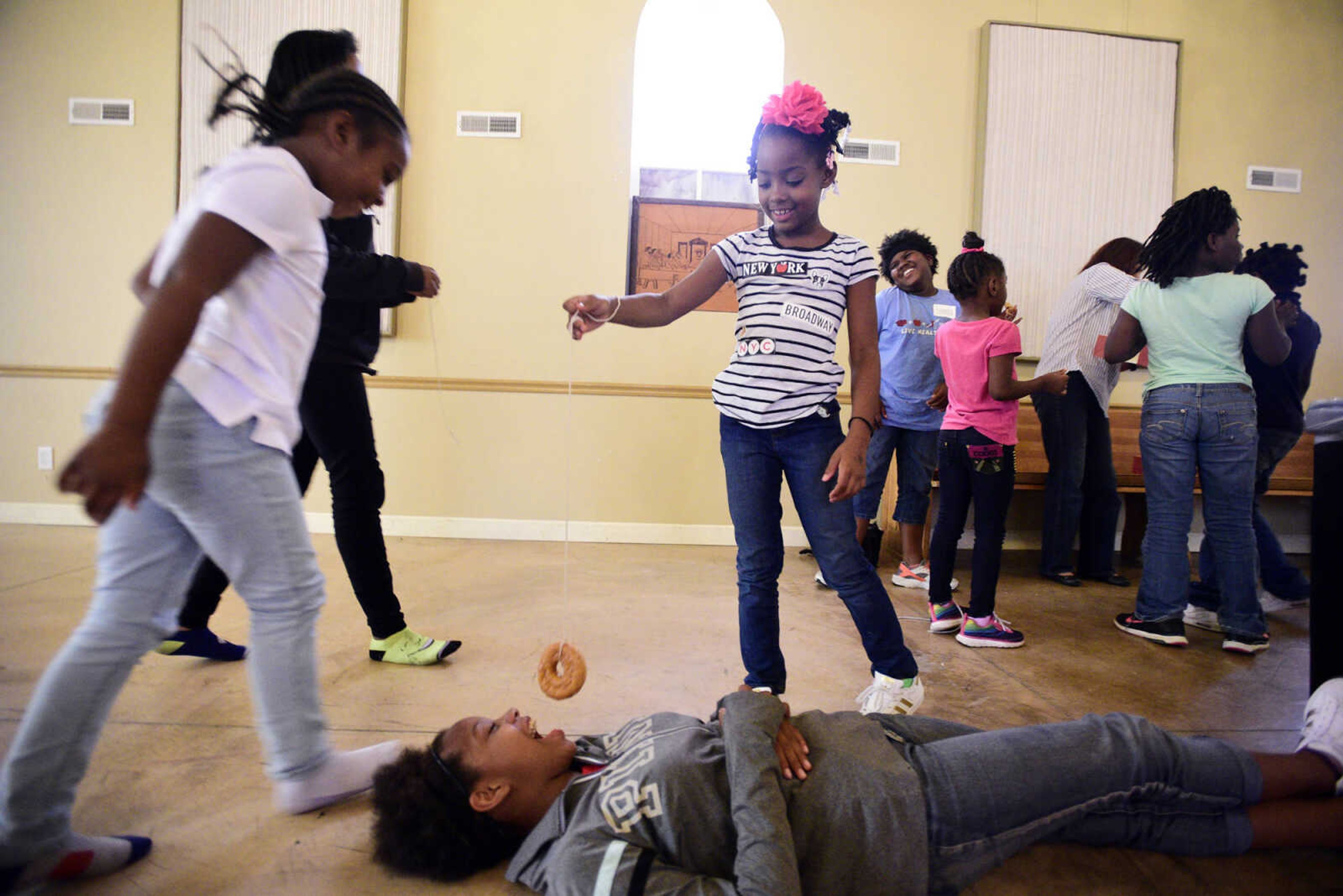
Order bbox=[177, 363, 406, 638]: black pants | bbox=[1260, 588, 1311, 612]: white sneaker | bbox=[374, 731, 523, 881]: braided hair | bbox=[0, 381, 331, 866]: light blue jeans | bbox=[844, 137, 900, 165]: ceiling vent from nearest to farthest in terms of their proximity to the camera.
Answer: bbox=[0, 381, 331, 866]: light blue jeans → bbox=[374, 731, 523, 881]: braided hair → bbox=[177, 363, 406, 638]: black pants → bbox=[1260, 588, 1311, 612]: white sneaker → bbox=[844, 137, 900, 165]: ceiling vent

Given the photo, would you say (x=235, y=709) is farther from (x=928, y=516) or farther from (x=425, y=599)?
(x=928, y=516)

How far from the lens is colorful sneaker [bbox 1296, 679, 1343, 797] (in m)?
1.31

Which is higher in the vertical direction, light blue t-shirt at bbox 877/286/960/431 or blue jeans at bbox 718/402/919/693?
light blue t-shirt at bbox 877/286/960/431

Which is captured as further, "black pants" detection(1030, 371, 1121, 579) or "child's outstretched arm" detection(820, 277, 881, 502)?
"black pants" detection(1030, 371, 1121, 579)

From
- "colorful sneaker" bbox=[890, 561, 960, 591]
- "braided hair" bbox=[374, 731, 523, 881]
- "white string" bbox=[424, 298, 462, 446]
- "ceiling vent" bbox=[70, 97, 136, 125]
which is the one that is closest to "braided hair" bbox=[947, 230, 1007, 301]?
"colorful sneaker" bbox=[890, 561, 960, 591]

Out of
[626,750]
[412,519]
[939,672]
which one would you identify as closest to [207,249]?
[626,750]

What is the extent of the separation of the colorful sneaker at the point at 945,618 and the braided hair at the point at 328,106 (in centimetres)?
229

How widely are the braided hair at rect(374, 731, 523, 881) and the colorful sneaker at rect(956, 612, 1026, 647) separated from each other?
1830 mm

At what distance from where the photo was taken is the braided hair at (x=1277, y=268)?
282 centimetres

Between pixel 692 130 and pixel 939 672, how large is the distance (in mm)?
3304

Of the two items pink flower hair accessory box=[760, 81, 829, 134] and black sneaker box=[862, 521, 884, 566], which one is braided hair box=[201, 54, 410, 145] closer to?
pink flower hair accessory box=[760, 81, 829, 134]

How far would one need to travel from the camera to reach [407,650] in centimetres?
215

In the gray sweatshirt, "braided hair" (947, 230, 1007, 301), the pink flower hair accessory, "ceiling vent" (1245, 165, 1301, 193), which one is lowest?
the gray sweatshirt

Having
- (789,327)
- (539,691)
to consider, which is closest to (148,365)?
(789,327)
